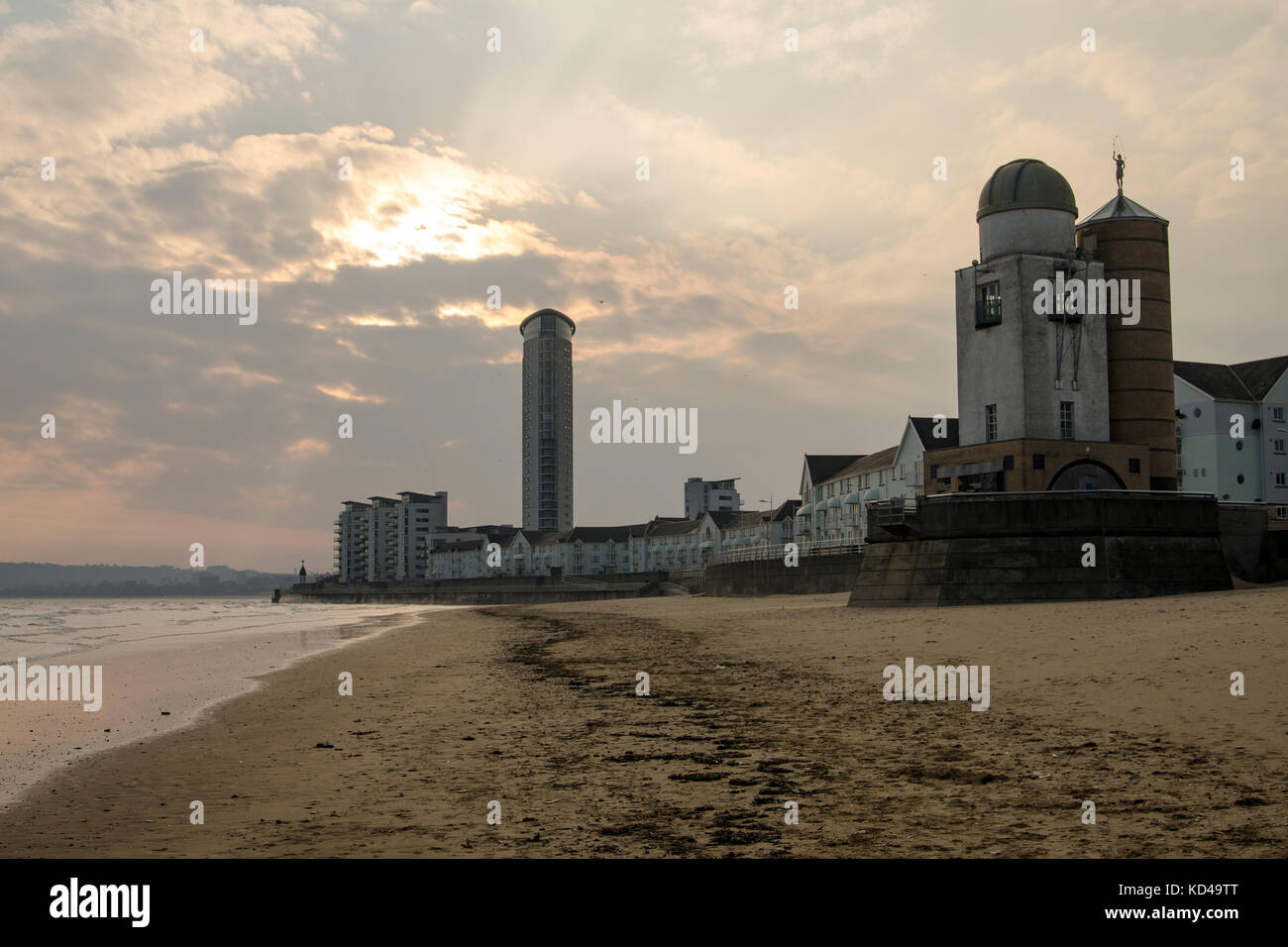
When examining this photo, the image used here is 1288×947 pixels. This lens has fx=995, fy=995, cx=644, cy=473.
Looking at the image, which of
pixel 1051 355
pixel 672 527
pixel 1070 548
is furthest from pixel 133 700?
pixel 672 527

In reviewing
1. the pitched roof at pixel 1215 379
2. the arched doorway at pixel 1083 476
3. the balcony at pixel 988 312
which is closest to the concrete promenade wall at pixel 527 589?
the pitched roof at pixel 1215 379

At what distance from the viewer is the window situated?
36.3 metres

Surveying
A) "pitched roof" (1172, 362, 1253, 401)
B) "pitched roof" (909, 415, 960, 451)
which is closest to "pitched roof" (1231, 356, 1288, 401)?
"pitched roof" (1172, 362, 1253, 401)

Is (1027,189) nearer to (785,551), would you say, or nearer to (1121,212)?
(1121,212)

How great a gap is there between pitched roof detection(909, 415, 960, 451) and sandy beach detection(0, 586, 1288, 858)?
55367 mm

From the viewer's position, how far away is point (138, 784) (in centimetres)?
1122

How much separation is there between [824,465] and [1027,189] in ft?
229

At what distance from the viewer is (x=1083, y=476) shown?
3519 cm

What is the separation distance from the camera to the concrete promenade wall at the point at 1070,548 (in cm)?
3109

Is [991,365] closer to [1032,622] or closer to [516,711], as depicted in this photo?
[1032,622]

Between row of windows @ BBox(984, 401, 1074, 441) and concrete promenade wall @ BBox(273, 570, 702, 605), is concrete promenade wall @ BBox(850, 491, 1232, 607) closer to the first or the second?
row of windows @ BBox(984, 401, 1074, 441)

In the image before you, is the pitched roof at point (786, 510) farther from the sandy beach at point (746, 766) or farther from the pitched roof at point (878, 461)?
the sandy beach at point (746, 766)

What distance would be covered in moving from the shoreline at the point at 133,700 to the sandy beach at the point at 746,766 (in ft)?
2.05

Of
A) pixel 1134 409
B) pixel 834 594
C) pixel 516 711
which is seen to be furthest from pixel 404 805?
pixel 834 594
